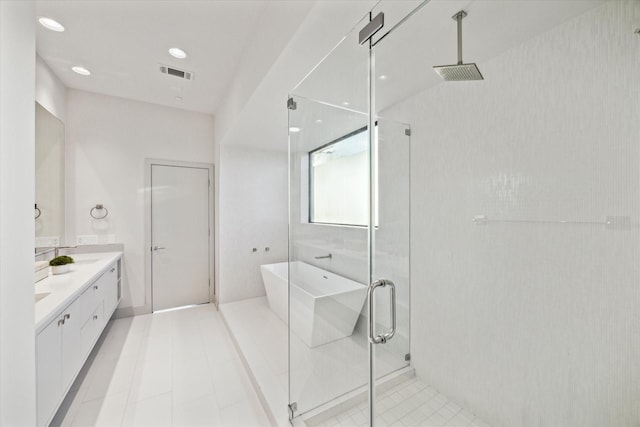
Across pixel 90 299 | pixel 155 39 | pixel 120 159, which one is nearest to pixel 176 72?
pixel 155 39

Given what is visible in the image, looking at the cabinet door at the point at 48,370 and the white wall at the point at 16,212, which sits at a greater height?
the white wall at the point at 16,212

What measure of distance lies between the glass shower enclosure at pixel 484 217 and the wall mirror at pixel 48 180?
116 inches

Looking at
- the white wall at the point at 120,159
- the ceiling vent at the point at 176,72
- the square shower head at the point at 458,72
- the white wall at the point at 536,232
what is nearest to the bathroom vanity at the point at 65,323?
the white wall at the point at 120,159

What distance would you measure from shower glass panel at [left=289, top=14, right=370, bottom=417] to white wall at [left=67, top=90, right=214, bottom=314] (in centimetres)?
267

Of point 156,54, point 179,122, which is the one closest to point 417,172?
point 156,54

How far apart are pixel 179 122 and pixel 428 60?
376cm

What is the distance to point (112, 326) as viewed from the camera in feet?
10.7

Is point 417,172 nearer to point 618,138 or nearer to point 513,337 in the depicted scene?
point 618,138

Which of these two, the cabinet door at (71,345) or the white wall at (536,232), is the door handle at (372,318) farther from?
the cabinet door at (71,345)

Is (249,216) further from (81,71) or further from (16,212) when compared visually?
(16,212)

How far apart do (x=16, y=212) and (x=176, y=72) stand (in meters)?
2.50

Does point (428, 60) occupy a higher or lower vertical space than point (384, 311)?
higher

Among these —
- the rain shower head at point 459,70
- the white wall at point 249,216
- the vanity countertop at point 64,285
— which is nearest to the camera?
the rain shower head at point 459,70

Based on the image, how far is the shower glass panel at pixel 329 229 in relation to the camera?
56.7 inches
